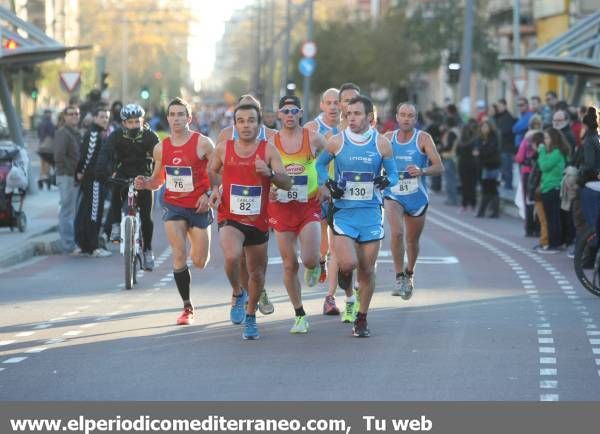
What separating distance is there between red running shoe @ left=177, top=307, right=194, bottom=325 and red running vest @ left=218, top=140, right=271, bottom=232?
1419 mm

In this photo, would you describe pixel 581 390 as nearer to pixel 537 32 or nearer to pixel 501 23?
pixel 537 32

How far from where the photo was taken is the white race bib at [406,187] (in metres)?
16.9

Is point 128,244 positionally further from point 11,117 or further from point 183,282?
point 11,117

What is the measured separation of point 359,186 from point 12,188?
1236 cm

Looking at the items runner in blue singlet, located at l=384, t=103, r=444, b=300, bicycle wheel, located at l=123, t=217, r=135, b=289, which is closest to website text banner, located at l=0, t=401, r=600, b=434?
runner in blue singlet, located at l=384, t=103, r=444, b=300

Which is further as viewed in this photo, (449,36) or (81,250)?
(449,36)

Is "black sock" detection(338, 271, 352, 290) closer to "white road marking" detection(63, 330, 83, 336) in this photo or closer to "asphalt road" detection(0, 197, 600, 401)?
"asphalt road" detection(0, 197, 600, 401)

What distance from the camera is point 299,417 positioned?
941cm

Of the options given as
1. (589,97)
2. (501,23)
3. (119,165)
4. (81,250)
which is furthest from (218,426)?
(501,23)

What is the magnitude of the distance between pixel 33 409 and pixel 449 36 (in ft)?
209

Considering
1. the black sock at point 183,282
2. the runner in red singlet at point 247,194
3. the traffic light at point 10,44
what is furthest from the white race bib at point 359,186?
the traffic light at point 10,44

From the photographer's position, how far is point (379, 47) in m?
84.4

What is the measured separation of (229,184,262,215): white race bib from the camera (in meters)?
13.5

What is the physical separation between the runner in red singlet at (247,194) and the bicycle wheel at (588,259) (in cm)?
458
